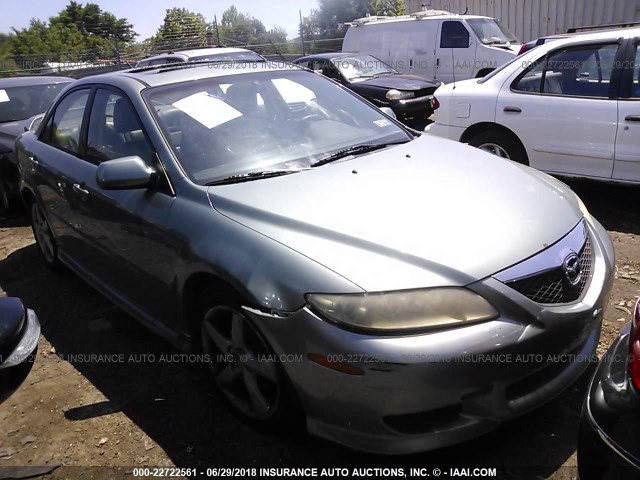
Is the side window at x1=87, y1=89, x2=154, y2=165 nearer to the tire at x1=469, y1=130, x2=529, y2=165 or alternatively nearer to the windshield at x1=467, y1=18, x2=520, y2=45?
the tire at x1=469, y1=130, x2=529, y2=165

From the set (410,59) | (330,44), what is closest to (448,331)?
(410,59)

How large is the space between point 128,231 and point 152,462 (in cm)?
119

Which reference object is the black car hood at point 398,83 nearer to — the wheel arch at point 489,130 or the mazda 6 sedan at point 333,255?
the wheel arch at point 489,130

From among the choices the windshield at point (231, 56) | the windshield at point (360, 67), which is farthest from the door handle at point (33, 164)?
the windshield at point (360, 67)

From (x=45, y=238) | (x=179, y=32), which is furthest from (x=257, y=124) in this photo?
(x=179, y=32)

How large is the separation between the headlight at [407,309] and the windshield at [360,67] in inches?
324

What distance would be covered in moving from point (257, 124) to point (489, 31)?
10.4m

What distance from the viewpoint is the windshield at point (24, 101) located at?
670 cm

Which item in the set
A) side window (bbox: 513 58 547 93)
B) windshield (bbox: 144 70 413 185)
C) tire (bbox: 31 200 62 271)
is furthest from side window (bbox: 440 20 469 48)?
tire (bbox: 31 200 62 271)

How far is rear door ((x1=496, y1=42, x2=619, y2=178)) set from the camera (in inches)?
180

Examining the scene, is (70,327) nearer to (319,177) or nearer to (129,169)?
(129,169)

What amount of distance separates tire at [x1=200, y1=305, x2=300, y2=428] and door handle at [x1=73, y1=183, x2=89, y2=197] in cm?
135

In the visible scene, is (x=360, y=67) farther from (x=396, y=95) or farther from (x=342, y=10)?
(x=342, y=10)

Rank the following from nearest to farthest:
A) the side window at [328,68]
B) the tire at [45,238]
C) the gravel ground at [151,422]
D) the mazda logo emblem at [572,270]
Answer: the mazda logo emblem at [572,270], the gravel ground at [151,422], the tire at [45,238], the side window at [328,68]
